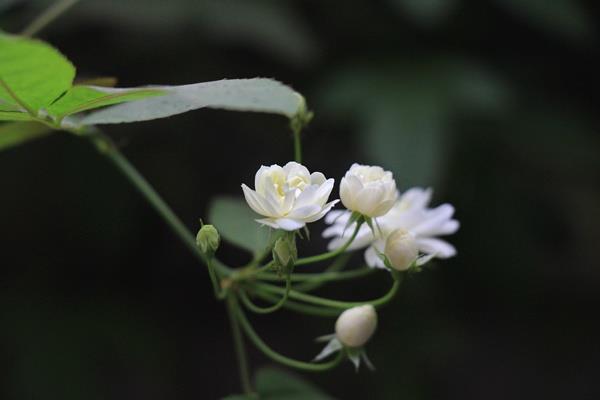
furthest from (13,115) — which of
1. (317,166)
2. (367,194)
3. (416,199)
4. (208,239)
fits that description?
(317,166)

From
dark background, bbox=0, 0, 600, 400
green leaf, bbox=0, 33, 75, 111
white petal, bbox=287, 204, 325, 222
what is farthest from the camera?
dark background, bbox=0, 0, 600, 400

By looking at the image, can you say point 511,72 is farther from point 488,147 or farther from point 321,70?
point 321,70

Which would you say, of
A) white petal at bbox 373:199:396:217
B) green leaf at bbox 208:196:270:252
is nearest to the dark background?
green leaf at bbox 208:196:270:252

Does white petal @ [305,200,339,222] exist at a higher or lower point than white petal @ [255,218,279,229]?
higher

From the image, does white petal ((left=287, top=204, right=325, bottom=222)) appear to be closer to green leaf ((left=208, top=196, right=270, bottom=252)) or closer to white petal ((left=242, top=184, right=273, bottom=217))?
white petal ((left=242, top=184, right=273, bottom=217))

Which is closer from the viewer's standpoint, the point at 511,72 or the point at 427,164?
the point at 427,164

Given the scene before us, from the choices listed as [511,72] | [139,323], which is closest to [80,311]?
[139,323]

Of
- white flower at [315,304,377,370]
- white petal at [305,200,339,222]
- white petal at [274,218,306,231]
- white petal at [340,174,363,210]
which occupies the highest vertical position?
white petal at [340,174,363,210]
